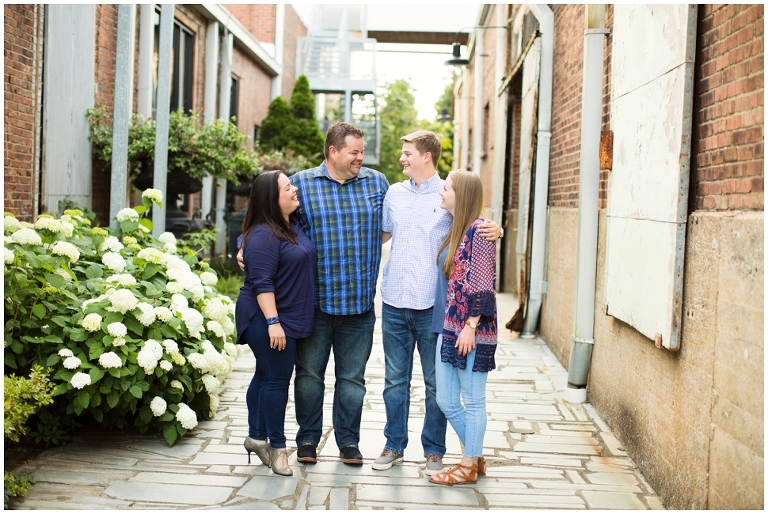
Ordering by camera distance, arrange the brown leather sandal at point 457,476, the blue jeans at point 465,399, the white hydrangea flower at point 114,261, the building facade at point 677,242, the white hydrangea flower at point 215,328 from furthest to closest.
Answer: the white hydrangea flower at point 215,328, the white hydrangea flower at point 114,261, the brown leather sandal at point 457,476, the blue jeans at point 465,399, the building facade at point 677,242

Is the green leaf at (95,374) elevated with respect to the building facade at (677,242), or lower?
lower

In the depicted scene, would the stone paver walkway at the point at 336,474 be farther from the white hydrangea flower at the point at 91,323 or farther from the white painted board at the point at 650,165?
the white painted board at the point at 650,165

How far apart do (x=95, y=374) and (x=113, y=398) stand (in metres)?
0.18

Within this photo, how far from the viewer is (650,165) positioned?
4.44 meters

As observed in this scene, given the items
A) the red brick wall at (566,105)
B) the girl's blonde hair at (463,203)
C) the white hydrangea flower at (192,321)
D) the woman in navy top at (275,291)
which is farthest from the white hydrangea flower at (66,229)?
Result: the red brick wall at (566,105)

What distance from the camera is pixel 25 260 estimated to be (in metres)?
4.48

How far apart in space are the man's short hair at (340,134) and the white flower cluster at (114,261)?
1.76 m

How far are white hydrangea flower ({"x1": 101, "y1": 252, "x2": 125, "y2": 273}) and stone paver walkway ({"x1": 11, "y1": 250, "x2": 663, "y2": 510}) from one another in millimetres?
1062

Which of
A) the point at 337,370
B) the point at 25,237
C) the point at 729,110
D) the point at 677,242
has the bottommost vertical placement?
the point at 337,370

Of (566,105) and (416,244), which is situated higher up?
(566,105)

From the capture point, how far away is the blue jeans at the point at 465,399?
4.07 meters

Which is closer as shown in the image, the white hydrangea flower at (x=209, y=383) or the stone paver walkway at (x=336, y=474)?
the stone paver walkway at (x=336, y=474)

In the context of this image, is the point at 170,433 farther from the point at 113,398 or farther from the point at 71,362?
the point at 71,362

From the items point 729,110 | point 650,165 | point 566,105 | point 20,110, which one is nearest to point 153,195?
point 20,110
